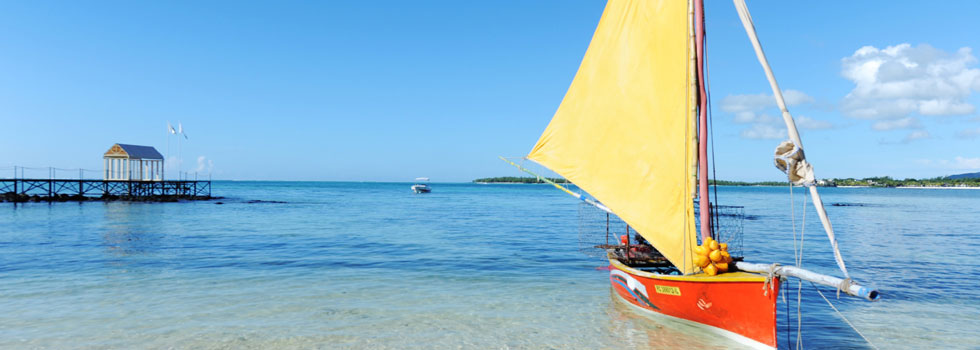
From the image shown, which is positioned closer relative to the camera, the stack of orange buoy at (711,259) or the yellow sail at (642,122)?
the stack of orange buoy at (711,259)

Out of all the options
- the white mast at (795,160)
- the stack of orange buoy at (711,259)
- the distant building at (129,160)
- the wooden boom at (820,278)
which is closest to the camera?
the wooden boom at (820,278)

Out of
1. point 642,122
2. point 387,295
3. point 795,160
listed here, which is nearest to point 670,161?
point 642,122

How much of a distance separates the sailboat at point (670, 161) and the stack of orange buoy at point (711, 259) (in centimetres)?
2

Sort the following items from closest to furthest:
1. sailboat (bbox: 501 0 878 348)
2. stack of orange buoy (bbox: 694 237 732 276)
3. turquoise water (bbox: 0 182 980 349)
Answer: sailboat (bbox: 501 0 878 348)
stack of orange buoy (bbox: 694 237 732 276)
turquoise water (bbox: 0 182 980 349)

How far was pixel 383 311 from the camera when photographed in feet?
39.6

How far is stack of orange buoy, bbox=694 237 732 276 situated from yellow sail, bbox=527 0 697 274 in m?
0.21

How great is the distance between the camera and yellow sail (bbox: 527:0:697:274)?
9398 mm

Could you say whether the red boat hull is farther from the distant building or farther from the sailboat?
the distant building

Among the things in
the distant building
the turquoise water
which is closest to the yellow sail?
the turquoise water

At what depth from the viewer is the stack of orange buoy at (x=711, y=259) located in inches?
358

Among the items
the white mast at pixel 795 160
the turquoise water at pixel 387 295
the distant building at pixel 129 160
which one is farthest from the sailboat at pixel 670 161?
the distant building at pixel 129 160

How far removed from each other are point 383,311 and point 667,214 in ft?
22.1

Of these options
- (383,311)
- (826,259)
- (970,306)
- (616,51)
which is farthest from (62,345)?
(826,259)

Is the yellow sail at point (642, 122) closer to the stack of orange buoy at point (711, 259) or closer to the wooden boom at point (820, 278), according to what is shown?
the stack of orange buoy at point (711, 259)
